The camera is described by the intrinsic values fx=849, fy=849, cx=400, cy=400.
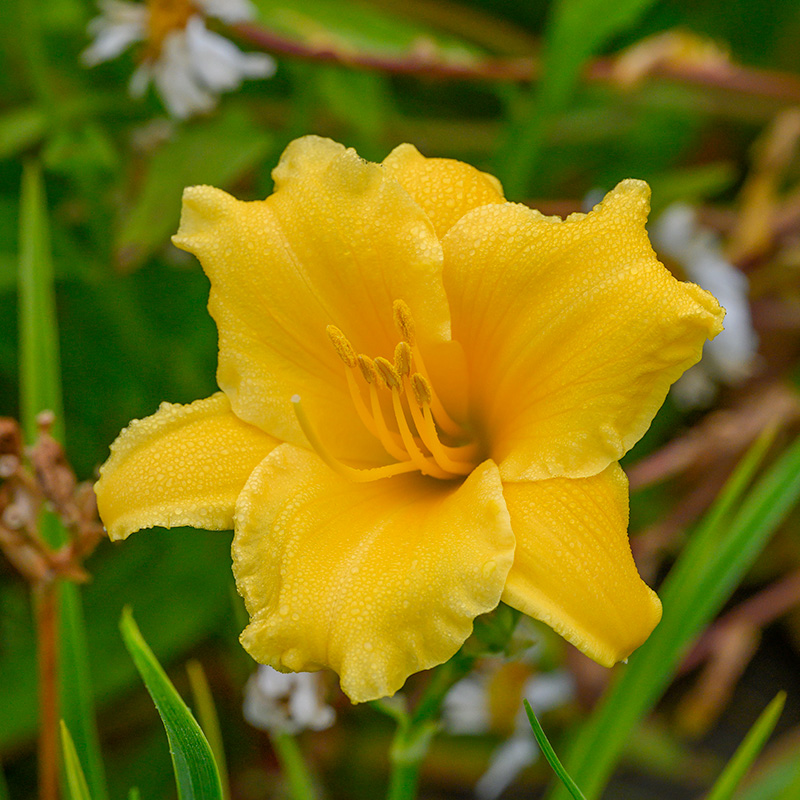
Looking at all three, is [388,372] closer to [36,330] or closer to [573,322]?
[573,322]

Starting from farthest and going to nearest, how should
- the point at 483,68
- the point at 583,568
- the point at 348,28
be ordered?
the point at 348,28 → the point at 483,68 → the point at 583,568

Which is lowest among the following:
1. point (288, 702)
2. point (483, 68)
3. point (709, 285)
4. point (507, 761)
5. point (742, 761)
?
point (507, 761)

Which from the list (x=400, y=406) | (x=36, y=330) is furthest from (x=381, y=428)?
(x=36, y=330)

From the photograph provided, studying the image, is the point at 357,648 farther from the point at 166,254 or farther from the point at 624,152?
the point at 624,152

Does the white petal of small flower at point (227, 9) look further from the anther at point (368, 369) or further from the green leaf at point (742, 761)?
the green leaf at point (742, 761)

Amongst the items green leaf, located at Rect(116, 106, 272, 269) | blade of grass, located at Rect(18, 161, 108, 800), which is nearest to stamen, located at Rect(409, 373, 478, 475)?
blade of grass, located at Rect(18, 161, 108, 800)

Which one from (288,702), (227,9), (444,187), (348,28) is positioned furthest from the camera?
(348,28)

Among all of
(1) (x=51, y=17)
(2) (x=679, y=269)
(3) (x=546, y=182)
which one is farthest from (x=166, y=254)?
(2) (x=679, y=269)
